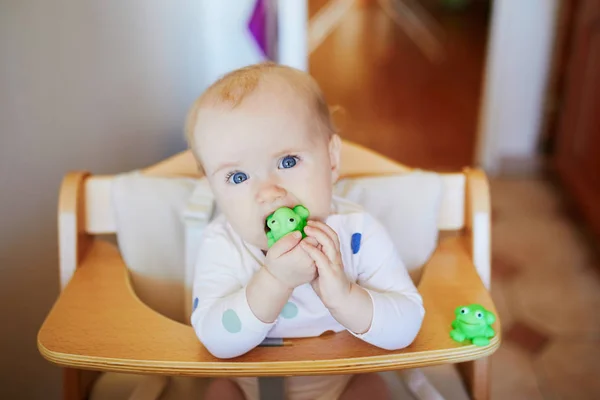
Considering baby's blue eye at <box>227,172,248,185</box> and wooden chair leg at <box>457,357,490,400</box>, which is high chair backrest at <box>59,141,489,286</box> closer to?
wooden chair leg at <box>457,357,490,400</box>

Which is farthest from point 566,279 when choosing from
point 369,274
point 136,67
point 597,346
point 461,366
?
point 136,67

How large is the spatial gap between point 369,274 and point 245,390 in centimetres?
26

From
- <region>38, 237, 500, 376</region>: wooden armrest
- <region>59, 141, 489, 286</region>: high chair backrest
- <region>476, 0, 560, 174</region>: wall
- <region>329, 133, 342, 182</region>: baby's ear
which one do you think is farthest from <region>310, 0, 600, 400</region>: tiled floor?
<region>329, 133, 342, 182</region>: baby's ear

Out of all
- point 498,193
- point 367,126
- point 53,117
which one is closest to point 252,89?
point 53,117

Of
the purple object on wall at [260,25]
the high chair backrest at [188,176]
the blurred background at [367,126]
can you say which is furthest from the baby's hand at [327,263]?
the purple object on wall at [260,25]

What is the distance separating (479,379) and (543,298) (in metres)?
0.94

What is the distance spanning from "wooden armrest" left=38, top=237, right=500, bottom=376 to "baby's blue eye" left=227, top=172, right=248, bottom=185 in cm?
19

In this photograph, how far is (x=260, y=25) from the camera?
1.64 metres

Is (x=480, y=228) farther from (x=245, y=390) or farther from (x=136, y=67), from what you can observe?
(x=136, y=67)

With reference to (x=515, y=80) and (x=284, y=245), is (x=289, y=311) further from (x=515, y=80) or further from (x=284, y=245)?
(x=515, y=80)

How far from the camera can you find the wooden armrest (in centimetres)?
67

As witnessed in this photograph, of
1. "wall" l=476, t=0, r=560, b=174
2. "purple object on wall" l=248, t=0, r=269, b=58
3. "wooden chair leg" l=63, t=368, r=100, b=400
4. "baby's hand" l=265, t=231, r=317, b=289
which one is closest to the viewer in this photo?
"baby's hand" l=265, t=231, r=317, b=289

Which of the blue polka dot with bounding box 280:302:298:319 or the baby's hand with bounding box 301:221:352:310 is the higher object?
the baby's hand with bounding box 301:221:352:310

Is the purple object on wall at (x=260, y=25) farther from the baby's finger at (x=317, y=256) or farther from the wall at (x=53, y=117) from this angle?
the baby's finger at (x=317, y=256)
